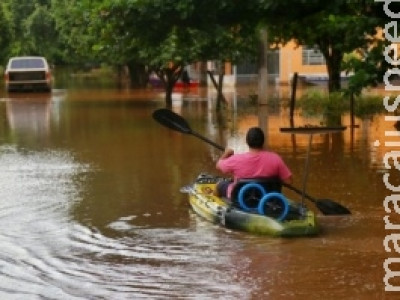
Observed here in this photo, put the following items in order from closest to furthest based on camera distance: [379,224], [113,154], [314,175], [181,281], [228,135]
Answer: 1. [181,281]
2. [379,224]
3. [314,175]
4. [113,154]
5. [228,135]

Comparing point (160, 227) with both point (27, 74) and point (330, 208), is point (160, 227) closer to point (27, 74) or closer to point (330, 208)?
point (330, 208)

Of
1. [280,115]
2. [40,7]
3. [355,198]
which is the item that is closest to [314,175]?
[355,198]

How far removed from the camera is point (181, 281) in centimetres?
782

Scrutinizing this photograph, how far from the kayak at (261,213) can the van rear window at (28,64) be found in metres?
30.4

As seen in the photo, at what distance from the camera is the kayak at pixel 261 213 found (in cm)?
937

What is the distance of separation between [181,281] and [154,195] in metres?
4.54

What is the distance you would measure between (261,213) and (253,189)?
32cm

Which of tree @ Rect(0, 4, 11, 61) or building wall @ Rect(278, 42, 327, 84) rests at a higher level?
tree @ Rect(0, 4, 11, 61)

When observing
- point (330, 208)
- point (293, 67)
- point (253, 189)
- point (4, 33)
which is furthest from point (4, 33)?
point (253, 189)

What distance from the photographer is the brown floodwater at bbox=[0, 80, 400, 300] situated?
25.3 feet

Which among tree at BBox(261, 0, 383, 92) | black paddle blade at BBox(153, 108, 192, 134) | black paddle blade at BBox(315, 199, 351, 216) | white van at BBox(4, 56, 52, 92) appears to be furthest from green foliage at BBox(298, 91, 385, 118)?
white van at BBox(4, 56, 52, 92)

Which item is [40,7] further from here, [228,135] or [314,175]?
[314,175]

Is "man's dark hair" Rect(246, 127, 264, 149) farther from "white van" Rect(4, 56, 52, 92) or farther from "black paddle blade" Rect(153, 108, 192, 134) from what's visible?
"white van" Rect(4, 56, 52, 92)

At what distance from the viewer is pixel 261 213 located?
31.2ft
